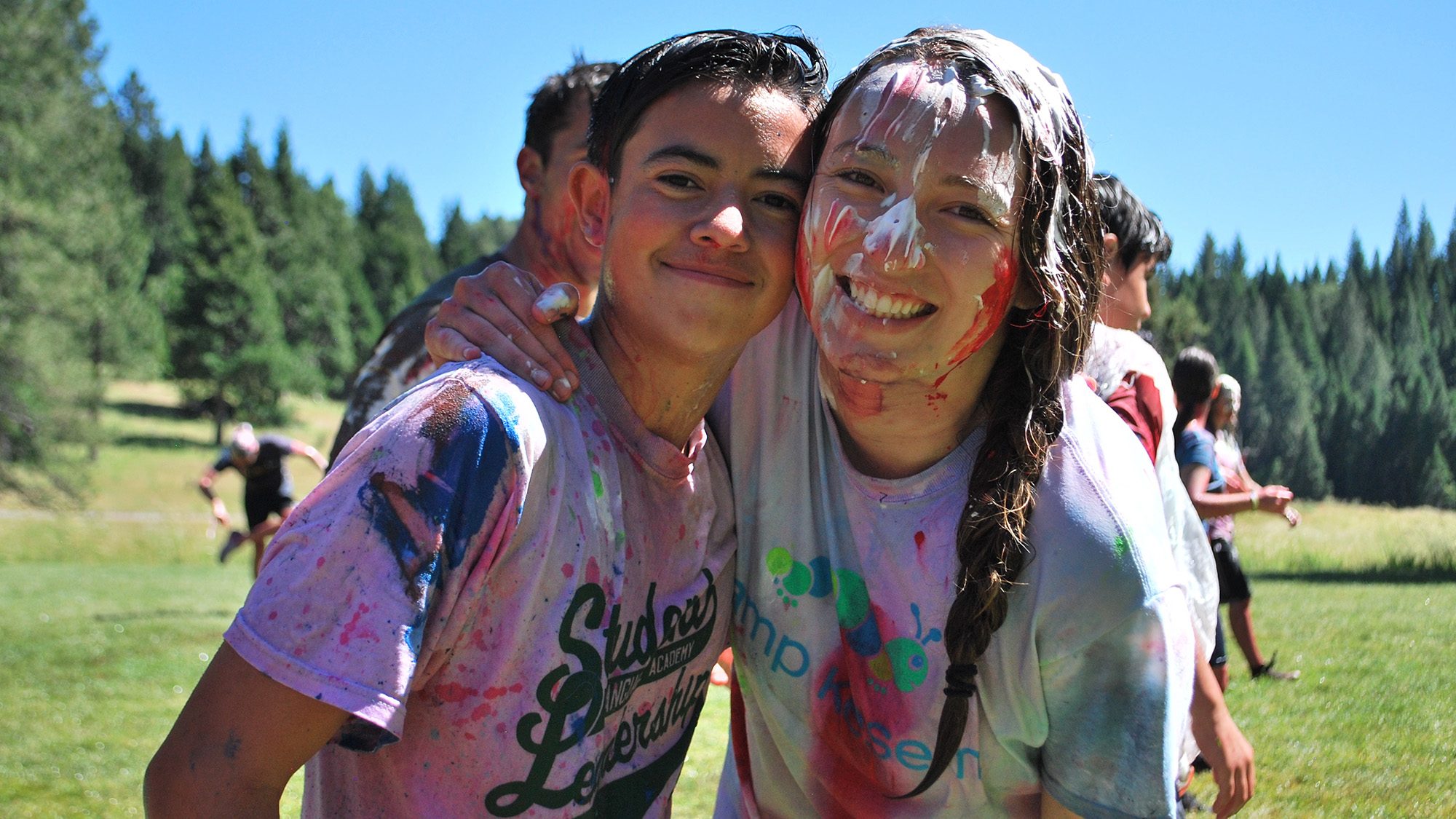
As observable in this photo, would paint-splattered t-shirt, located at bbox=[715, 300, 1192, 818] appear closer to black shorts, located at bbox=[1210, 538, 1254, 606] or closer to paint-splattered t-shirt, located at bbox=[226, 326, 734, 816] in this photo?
paint-splattered t-shirt, located at bbox=[226, 326, 734, 816]

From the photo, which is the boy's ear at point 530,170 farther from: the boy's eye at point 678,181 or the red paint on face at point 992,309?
the red paint on face at point 992,309

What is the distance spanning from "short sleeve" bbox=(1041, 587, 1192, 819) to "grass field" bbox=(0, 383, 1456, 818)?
4.31ft

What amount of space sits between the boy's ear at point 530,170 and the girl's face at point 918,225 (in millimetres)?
2633

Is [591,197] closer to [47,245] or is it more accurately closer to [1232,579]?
[1232,579]

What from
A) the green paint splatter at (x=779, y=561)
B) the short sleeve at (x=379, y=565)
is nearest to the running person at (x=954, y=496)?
the green paint splatter at (x=779, y=561)

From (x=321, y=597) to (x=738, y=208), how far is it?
1.06m

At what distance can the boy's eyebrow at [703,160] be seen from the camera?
1.95 m

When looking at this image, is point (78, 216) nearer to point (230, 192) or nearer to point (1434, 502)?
point (230, 192)

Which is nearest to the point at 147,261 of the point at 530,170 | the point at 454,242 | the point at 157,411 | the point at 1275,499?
the point at 157,411

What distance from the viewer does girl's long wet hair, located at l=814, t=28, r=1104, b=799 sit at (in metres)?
1.75

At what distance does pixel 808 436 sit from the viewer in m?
2.11

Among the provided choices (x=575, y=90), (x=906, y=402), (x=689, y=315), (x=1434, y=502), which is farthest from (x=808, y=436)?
(x=1434, y=502)

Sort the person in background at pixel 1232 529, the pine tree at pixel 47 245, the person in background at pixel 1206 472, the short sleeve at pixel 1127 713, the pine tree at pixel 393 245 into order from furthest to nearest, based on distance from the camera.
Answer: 1. the pine tree at pixel 393 245
2. the pine tree at pixel 47 245
3. the person in background at pixel 1206 472
4. the person in background at pixel 1232 529
5. the short sleeve at pixel 1127 713

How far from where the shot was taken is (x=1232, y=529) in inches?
232
